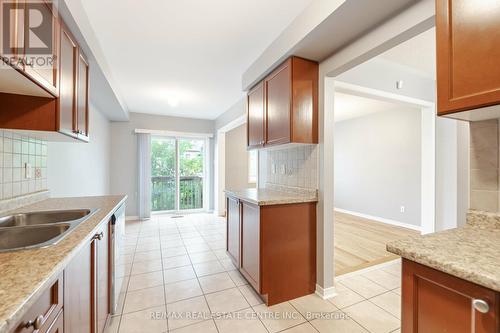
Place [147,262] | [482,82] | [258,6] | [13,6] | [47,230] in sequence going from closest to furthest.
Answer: [482,82], [13,6], [47,230], [258,6], [147,262]

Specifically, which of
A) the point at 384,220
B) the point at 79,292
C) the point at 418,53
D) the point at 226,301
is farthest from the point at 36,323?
the point at 384,220

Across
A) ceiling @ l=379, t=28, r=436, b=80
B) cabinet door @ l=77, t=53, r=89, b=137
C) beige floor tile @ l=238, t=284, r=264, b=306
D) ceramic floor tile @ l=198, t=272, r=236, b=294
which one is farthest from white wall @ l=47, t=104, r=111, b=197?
ceiling @ l=379, t=28, r=436, b=80

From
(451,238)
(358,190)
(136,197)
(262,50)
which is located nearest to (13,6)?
(262,50)

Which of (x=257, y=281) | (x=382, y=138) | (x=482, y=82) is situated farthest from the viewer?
(x=382, y=138)

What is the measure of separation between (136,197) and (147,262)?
2729 mm

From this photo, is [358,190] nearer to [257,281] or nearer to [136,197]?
[257,281]

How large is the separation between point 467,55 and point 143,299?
279 cm

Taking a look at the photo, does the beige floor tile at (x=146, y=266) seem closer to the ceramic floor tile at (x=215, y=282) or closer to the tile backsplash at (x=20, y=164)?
the ceramic floor tile at (x=215, y=282)

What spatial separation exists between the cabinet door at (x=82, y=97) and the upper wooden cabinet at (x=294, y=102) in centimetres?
171

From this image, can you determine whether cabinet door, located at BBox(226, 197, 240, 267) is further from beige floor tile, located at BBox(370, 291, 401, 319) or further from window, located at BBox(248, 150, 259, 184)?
window, located at BBox(248, 150, 259, 184)

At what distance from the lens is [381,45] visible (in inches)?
62.7

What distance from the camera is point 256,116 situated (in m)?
2.67

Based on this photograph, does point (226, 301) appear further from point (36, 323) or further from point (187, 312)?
point (36, 323)

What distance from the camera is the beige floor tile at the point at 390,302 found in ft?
6.08
